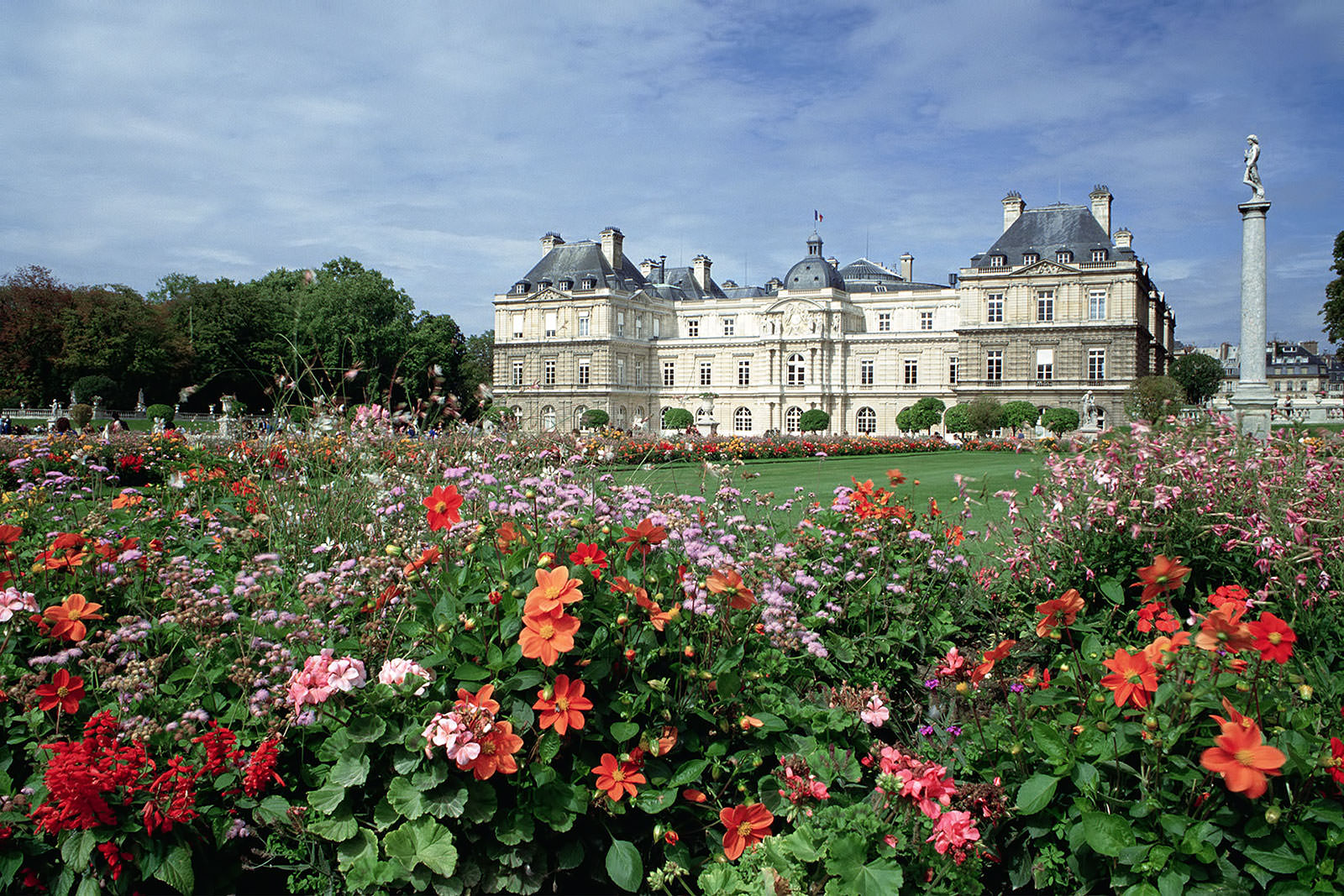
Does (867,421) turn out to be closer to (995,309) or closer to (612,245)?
(995,309)

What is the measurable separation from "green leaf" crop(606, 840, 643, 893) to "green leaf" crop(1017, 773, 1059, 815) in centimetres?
102

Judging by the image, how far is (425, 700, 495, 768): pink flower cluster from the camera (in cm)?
209

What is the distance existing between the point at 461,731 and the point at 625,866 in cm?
61

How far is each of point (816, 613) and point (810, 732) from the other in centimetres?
75

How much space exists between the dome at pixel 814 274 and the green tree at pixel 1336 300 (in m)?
23.7

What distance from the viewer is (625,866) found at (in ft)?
7.59

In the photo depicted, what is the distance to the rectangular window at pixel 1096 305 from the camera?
40.2 metres

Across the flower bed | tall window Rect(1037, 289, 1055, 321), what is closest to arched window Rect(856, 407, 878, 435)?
tall window Rect(1037, 289, 1055, 321)

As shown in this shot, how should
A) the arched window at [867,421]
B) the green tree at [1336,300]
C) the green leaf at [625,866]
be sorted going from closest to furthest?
the green leaf at [625,866], the green tree at [1336,300], the arched window at [867,421]

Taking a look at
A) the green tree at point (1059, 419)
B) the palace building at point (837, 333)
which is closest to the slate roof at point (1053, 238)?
the palace building at point (837, 333)

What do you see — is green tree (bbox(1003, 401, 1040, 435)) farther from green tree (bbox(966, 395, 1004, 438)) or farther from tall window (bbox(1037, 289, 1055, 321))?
tall window (bbox(1037, 289, 1055, 321))

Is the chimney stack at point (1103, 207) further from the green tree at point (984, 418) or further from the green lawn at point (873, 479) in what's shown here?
the green lawn at point (873, 479)

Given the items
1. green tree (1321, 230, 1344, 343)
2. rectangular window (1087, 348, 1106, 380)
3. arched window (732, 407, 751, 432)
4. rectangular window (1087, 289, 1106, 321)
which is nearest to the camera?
green tree (1321, 230, 1344, 343)

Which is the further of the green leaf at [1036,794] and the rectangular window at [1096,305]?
the rectangular window at [1096,305]
